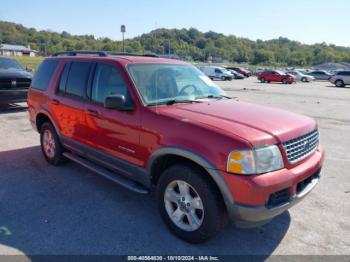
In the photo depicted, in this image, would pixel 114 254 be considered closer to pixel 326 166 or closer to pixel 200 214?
pixel 200 214

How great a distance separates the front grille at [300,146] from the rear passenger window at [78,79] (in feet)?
9.39

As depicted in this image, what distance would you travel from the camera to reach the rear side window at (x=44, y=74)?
213 inches

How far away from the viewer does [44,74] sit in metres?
5.60

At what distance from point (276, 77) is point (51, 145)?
3522 cm

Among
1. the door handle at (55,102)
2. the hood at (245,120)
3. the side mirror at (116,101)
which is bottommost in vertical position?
the door handle at (55,102)

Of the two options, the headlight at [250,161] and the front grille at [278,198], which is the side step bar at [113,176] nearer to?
the headlight at [250,161]

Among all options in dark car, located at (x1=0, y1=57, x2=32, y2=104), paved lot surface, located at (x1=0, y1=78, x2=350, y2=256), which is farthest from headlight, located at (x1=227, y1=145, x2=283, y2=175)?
dark car, located at (x1=0, y1=57, x2=32, y2=104)

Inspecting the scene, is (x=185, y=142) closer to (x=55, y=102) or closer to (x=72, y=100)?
(x=72, y=100)

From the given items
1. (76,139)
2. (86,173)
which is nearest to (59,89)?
(76,139)

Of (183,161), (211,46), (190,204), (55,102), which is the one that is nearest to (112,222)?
(190,204)

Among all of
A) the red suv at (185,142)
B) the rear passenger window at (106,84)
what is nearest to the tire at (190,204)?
the red suv at (185,142)

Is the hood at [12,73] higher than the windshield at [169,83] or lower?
lower

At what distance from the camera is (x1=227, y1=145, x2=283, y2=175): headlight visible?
2.78 metres

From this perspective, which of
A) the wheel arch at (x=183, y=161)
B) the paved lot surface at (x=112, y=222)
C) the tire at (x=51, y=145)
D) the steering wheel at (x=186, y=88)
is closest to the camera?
the wheel arch at (x=183, y=161)
